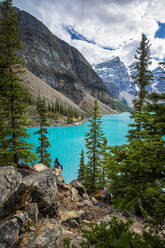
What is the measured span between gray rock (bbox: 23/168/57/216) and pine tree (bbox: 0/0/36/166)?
430 centimetres

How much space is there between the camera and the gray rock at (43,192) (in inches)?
236

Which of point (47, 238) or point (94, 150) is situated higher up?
point (47, 238)

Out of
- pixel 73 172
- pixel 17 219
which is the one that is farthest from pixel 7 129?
pixel 73 172

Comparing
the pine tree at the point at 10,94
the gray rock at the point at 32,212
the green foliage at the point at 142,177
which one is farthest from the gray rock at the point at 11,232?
the pine tree at the point at 10,94

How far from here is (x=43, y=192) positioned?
6184 mm

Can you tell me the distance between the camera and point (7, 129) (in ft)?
32.4

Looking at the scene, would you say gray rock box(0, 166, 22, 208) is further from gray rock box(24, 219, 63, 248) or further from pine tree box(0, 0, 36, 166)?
pine tree box(0, 0, 36, 166)

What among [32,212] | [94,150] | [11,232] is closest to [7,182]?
[32,212]

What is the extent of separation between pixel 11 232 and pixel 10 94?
31.0 ft

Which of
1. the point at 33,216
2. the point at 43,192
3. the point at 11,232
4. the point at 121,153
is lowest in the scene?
the point at 33,216

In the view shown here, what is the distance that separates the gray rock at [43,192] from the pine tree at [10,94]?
4.30m

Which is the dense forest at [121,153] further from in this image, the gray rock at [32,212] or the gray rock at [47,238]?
the gray rock at [32,212]

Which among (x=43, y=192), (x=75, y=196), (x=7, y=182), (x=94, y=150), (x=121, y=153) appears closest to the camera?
(x=121, y=153)

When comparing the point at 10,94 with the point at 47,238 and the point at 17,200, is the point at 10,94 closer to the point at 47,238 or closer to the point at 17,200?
the point at 17,200
